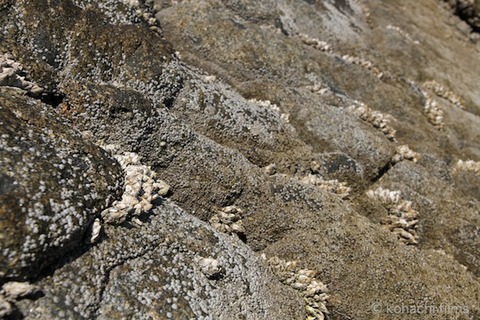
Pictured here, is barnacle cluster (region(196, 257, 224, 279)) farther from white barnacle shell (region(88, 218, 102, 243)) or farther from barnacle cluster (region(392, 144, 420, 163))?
barnacle cluster (region(392, 144, 420, 163))

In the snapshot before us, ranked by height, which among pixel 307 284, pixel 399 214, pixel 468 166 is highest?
Result: pixel 468 166

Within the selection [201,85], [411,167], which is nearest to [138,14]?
[201,85]

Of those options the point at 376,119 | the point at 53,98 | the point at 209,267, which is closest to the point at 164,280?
the point at 209,267

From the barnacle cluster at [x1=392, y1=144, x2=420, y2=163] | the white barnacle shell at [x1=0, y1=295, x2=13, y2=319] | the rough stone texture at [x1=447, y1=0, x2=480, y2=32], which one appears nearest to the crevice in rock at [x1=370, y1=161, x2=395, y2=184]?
the barnacle cluster at [x1=392, y1=144, x2=420, y2=163]

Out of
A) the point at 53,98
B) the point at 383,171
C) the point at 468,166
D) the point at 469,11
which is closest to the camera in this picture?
the point at 53,98

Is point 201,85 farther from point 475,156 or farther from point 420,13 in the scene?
point 420,13

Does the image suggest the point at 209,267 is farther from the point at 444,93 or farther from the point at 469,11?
the point at 469,11
